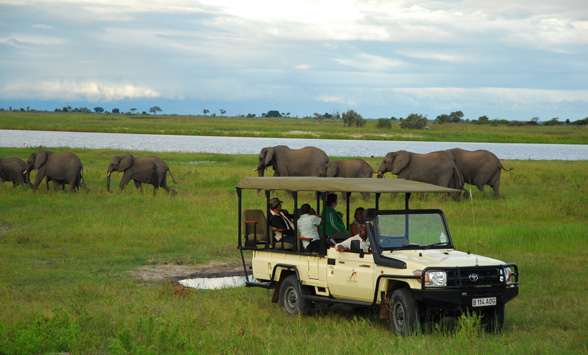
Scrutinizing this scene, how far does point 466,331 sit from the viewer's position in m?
8.34

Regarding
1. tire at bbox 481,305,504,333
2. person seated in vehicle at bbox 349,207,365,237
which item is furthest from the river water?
tire at bbox 481,305,504,333

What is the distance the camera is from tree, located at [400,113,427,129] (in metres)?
114

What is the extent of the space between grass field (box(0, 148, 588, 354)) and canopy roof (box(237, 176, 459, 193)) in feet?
5.59

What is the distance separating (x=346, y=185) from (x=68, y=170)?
1920 cm

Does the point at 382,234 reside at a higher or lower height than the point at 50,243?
higher

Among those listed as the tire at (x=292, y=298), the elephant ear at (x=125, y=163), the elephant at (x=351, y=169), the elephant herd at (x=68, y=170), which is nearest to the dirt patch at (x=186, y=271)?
the tire at (x=292, y=298)

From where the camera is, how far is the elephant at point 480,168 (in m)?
27.0

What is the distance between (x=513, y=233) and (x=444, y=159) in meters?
9.15

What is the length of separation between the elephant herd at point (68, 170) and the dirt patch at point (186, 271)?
472 inches

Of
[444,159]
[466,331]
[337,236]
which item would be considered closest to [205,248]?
[337,236]

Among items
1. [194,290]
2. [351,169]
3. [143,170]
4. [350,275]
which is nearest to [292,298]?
[350,275]

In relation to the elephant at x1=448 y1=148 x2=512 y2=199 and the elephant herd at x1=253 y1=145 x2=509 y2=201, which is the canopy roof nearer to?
the elephant herd at x1=253 y1=145 x2=509 y2=201

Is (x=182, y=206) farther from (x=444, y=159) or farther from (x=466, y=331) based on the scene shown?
(x=466, y=331)

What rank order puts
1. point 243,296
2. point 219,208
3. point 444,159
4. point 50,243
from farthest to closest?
point 444,159
point 219,208
point 50,243
point 243,296
